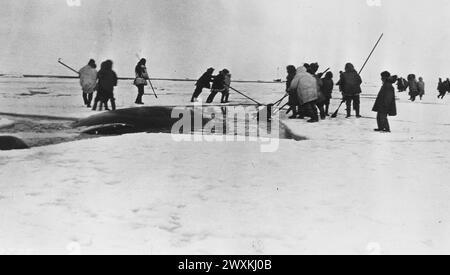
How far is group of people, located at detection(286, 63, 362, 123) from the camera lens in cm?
1087

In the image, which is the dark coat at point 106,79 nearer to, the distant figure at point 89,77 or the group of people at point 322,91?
the distant figure at point 89,77

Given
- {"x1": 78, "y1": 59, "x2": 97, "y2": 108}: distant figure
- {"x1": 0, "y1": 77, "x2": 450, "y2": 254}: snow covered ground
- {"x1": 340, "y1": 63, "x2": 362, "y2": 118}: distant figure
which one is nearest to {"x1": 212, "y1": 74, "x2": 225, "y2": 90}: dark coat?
{"x1": 78, "y1": 59, "x2": 97, "y2": 108}: distant figure

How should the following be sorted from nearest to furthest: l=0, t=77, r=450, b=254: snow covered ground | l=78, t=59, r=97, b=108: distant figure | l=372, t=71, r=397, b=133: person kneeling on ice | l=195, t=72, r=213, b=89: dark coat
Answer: l=0, t=77, r=450, b=254: snow covered ground < l=372, t=71, r=397, b=133: person kneeling on ice < l=78, t=59, r=97, b=108: distant figure < l=195, t=72, r=213, b=89: dark coat

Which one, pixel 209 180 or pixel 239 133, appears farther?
pixel 239 133

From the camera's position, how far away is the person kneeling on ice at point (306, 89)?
35.5ft

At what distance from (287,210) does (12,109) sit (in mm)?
10929

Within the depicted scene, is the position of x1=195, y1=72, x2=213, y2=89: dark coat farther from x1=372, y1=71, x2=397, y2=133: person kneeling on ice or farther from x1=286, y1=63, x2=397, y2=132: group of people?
x1=372, y1=71, x2=397, y2=133: person kneeling on ice

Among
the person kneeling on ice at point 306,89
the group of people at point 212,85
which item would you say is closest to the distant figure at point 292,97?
the person kneeling on ice at point 306,89

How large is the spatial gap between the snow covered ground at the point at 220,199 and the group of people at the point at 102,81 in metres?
5.16

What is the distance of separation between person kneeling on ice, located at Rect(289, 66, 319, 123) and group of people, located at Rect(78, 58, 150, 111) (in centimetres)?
471

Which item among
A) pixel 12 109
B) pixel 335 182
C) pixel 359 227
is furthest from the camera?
pixel 12 109
